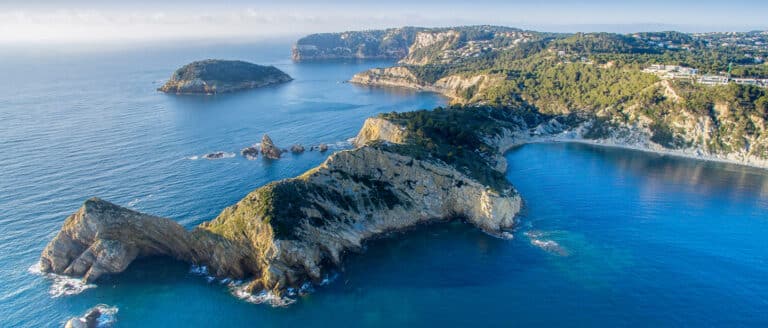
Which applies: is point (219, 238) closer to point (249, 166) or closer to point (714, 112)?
point (249, 166)

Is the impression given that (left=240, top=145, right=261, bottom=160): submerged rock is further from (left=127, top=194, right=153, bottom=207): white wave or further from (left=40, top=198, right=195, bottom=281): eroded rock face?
(left=40, top=198, right=195, bottom=281): eroded rock face

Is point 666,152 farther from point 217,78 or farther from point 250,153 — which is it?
point 217,78

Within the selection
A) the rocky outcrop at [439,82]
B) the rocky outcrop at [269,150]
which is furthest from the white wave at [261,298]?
the rocky outcrop at [439,82]

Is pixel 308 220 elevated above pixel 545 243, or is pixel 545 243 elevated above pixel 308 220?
pixel 308 220

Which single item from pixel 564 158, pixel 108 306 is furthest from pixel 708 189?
pixel 108 306

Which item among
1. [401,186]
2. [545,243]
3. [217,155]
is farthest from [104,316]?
[217,155]

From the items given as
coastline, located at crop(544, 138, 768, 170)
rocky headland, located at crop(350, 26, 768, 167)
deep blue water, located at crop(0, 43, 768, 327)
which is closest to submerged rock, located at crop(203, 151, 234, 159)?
deep blue water, located at crop(0, 43, 768, 327)
